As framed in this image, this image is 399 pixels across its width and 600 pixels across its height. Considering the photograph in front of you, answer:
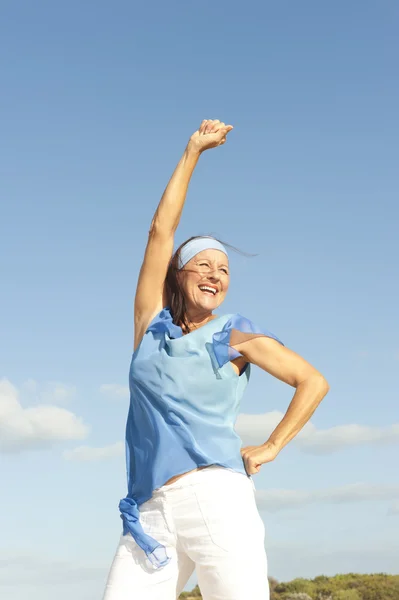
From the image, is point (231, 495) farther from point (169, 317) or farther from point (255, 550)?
point (169, 317)

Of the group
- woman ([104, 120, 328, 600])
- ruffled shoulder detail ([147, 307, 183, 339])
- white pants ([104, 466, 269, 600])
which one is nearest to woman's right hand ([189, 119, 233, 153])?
woman ([104, 120, 328, 600])

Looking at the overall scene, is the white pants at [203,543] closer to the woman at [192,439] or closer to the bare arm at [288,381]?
the woman at [192,439]

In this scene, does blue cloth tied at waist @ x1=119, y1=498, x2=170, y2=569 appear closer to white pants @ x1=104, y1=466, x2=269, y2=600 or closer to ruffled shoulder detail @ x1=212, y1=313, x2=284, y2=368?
white pants @ x1=104, y1=466, x2=269, y2=600

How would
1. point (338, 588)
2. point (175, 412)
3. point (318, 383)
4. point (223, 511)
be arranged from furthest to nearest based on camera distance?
point (338, 588) → point (318, 383) → point (175, 412) → point (223, 511)

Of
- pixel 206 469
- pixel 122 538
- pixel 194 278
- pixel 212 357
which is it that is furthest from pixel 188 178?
pixel 122 538

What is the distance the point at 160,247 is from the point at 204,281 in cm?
27

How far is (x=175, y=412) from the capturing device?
3.48 meters

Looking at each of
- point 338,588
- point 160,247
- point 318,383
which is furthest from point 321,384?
point 338,588

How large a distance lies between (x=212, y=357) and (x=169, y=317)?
0.33m

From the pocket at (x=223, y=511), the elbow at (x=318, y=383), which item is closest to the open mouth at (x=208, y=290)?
the elbow at (x=318, y=383)

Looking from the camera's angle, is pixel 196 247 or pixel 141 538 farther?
pixel 196 247

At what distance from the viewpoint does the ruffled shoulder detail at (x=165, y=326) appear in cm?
370

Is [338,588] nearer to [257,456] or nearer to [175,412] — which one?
[257,456]

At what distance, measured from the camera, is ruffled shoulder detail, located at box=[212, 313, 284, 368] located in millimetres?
3633
